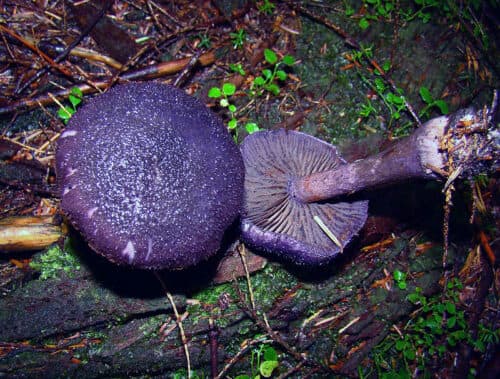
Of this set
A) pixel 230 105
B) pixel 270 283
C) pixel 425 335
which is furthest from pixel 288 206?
pixel 425 335

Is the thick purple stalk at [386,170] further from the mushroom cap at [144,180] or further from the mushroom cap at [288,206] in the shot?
the mushroom cap at [144,180]

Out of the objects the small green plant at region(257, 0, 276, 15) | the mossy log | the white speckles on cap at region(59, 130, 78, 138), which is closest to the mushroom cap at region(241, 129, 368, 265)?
the mossy log

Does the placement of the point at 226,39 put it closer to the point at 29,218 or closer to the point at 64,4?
the point at 64,4

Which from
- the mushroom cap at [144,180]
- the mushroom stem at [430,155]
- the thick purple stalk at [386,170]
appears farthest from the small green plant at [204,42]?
the mushroom stem at [430,155]

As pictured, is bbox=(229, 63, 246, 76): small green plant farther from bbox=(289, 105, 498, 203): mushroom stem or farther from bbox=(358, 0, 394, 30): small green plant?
bbox=(289, 105, 498, 203): mushroom stem

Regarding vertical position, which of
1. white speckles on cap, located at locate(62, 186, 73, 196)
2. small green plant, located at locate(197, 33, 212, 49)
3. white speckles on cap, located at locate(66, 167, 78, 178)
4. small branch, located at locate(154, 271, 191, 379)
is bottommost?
small branch, located at locate(154, 271, 191, 379)

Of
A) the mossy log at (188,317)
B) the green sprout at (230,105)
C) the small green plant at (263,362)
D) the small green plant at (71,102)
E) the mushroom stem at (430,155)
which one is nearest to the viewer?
the mushroom stem at (430,155)
